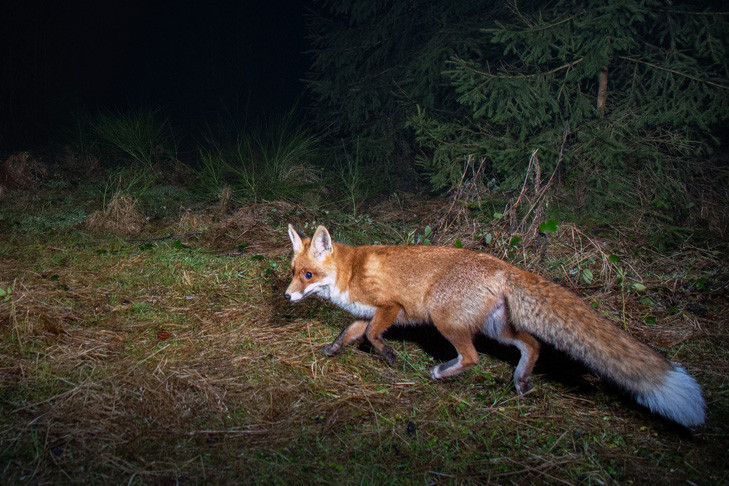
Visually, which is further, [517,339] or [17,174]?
[17,174]

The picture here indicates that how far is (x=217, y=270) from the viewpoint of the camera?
13.4ft

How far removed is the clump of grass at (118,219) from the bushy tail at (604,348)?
4.30m

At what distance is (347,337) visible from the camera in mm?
2982

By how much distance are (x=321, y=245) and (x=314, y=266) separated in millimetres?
145

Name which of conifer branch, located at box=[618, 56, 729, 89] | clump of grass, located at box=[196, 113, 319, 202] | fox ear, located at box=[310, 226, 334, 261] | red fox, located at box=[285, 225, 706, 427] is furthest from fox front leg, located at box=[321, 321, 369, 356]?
conifer branch, located at box=[618, 56, 729, 89]

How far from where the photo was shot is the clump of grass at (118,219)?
16.8 ft

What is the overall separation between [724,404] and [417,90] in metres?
5.32

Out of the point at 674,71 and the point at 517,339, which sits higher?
the point at 674,71

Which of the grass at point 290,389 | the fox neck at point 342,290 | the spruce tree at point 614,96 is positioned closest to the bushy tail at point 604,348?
the grass at point 290,389

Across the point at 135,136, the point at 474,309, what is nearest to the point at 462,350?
the point at 474,309

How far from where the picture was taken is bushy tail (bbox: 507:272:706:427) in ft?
6.53

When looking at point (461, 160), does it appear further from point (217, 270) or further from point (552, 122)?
point (217, 270)

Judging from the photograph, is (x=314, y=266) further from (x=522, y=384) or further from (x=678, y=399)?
(x=678, y=399)

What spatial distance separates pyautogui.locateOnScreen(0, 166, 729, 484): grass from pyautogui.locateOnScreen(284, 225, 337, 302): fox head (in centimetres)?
38
